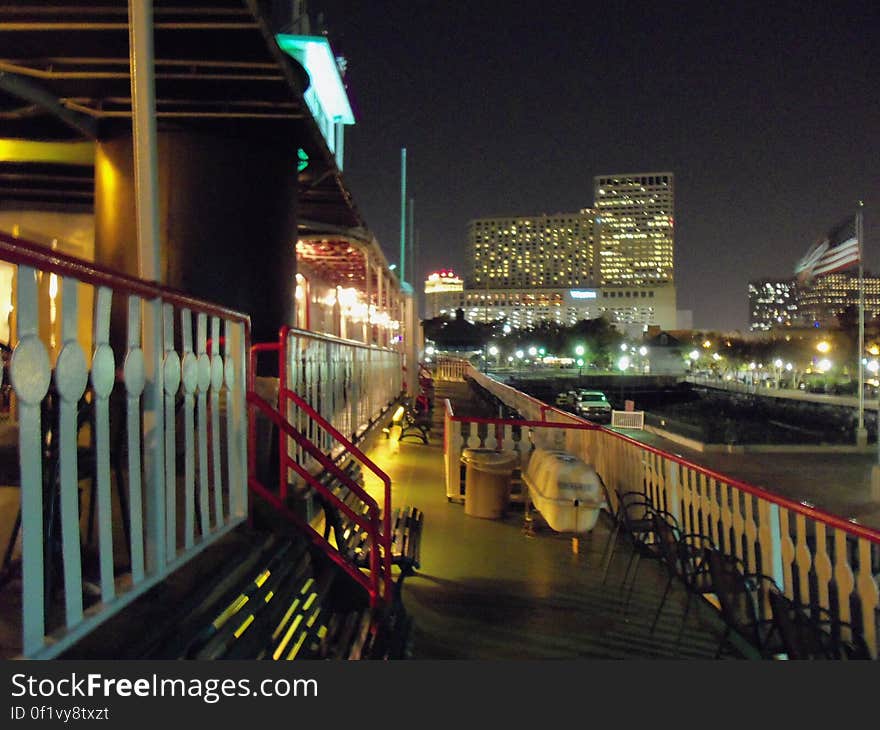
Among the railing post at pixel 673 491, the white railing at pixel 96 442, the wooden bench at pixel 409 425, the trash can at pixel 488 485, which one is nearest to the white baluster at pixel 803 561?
the railing post at pixel 673 491

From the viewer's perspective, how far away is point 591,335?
9094cm

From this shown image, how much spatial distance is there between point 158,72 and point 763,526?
20.1 ft

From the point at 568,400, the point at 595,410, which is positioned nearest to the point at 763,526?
the point at 595,410

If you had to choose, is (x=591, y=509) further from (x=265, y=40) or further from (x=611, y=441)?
(x=265, y=40)

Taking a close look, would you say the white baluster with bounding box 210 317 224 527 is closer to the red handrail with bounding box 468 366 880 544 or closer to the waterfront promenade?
the red handrail with bounding box 468 366 880 544

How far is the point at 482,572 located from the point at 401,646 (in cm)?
172

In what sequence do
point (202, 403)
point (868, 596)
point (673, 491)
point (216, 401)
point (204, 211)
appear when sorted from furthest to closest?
point (204, 211) < point (673, 491) < point (868, 596) < point (216, 401) < point (202, 403)

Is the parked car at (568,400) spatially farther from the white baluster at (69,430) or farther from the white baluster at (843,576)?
the white baluster at (69,430)

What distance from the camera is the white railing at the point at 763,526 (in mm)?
3676

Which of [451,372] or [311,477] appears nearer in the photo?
[311,477]

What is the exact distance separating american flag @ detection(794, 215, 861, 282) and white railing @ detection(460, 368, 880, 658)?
11114 mm

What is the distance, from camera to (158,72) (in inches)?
201

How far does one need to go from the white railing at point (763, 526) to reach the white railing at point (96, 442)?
11.9 ft

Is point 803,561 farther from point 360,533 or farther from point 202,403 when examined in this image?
point 202,403
